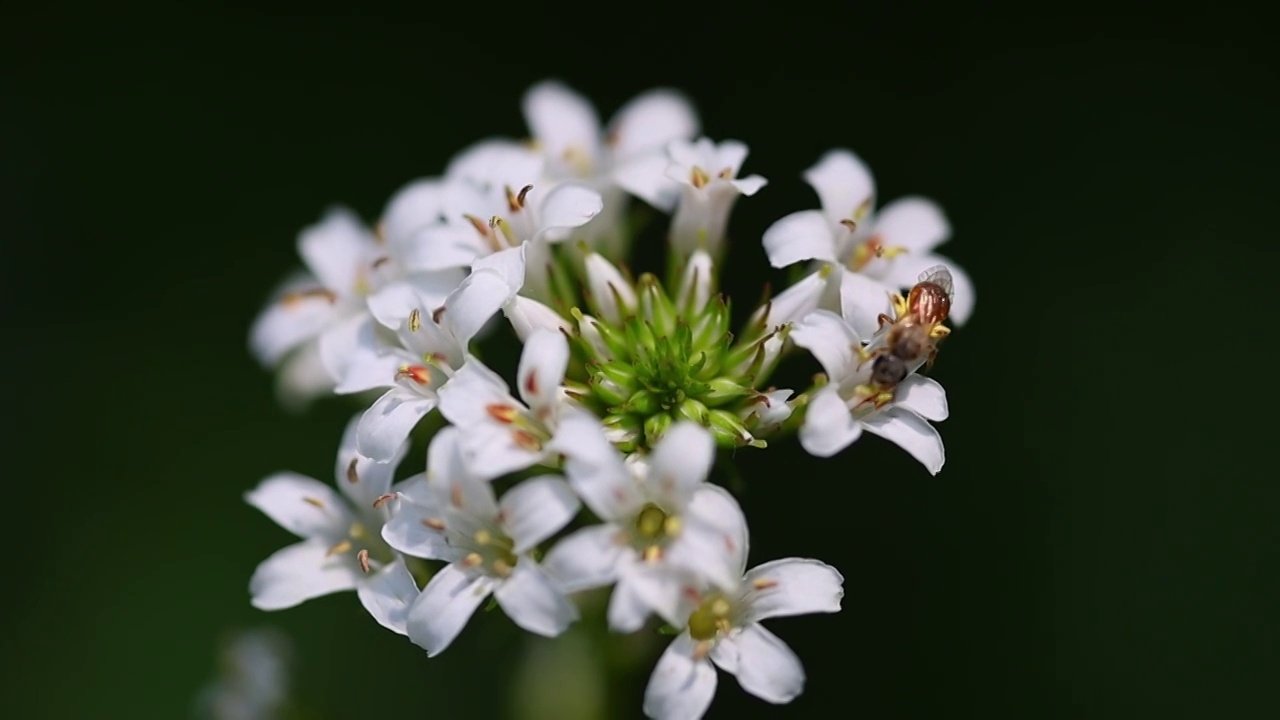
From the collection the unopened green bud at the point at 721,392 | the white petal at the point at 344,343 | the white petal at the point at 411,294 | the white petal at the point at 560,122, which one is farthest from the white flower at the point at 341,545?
the white petal at the point at 560,122

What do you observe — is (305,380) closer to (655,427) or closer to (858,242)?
(655,427)

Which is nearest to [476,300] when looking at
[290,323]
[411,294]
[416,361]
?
[416,361]

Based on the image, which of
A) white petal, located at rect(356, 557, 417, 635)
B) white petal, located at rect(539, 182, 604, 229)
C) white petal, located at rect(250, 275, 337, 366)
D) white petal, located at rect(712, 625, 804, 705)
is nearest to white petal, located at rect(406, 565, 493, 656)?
white petal, located at rect(356, 557, 417, 635)

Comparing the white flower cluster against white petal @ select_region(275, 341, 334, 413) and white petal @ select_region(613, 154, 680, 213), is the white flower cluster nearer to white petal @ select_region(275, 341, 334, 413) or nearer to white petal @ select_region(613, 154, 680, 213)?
white petal @ select_region(613, 154, 680, 213)

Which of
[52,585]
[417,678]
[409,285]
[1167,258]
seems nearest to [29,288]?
[52,585]

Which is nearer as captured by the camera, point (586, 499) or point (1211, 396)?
point (586, 499)

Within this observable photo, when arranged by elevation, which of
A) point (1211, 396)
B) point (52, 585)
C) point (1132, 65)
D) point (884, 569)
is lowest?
point (52, 585)

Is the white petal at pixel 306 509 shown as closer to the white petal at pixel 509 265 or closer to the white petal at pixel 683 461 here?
the white petal at pixel 509 265

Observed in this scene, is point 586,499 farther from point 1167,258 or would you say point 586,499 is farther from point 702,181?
point 1167,258

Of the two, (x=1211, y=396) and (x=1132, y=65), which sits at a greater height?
(x=1132, y=65)
